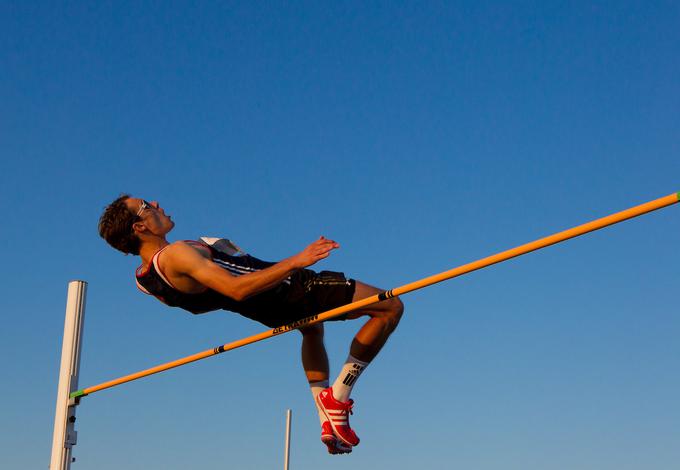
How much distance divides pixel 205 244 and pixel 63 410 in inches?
93.8

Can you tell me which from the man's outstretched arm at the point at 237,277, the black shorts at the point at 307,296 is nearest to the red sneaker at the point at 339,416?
the black shorts at the point at 307,296

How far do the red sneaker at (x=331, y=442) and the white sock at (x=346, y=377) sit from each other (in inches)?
7.3

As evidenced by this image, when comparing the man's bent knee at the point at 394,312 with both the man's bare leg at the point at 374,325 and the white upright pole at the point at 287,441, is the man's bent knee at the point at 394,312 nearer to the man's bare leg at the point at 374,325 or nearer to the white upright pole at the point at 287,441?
the man's bare leg at the point at 374,325

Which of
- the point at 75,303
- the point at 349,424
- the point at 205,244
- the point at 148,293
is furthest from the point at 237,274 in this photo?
the point at 75,303

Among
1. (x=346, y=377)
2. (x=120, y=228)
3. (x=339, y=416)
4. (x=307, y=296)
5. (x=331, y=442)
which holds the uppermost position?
(x=120, y=228)

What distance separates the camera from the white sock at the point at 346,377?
598 centimetres

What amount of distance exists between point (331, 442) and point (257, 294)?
1033 mm

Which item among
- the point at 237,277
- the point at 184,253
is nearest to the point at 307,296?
the point at 237,277

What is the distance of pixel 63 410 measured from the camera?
24.6 ft

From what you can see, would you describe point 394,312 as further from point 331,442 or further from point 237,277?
point 237,277

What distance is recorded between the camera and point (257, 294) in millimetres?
5746

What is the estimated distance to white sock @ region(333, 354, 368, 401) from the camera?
19.6ft

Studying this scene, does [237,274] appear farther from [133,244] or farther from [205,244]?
[133,244]

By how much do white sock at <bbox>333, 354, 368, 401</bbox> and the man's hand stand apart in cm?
100
